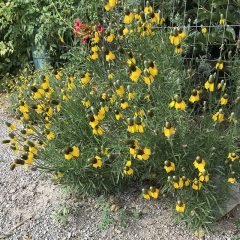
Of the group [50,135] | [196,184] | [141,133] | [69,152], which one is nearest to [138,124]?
[141,133]

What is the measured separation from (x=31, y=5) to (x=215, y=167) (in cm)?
347

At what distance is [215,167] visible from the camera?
264 cm

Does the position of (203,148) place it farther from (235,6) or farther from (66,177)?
(235,6)

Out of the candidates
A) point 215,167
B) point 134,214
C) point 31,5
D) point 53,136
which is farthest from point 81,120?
point 31,5

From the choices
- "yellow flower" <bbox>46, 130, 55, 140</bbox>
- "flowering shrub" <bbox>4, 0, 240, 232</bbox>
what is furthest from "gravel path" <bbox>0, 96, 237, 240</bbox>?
"yellow flower" <bbox>46, 130, 55, 140</bbox>

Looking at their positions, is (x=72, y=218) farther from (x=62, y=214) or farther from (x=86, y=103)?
(x=86, y=103)

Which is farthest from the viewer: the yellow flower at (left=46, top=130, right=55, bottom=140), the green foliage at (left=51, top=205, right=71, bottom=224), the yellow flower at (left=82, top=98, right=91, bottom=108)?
the green foliage at (left=51, top=205, right=71, bottom=224)

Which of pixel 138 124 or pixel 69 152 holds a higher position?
pixel 138 124

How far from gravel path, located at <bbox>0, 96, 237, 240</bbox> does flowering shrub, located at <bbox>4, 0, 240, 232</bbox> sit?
0.14 meters

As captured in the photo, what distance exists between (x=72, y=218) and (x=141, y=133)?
910 millimetres

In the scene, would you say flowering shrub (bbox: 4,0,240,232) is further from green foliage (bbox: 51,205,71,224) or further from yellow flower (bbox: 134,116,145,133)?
green foliage (bbox: 51,205,71,224)

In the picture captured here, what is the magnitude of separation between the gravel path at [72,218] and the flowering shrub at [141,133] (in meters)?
0.14

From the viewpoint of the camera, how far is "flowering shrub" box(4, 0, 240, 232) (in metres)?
2.50

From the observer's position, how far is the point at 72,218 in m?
2.88
